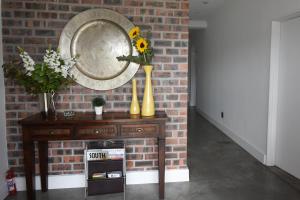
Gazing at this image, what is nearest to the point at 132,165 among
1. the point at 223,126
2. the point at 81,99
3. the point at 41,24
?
the point at 81,99

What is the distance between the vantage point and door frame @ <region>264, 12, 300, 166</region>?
331 centimetres

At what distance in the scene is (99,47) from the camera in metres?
2.71

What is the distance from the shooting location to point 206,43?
21.9 ft

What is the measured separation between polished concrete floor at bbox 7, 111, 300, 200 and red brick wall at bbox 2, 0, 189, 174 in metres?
0.27

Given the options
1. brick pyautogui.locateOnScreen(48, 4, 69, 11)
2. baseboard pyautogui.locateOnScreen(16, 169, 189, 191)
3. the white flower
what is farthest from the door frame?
the white flower

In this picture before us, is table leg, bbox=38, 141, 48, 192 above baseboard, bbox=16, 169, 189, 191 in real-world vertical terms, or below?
above

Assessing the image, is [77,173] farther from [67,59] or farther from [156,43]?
[156,43]

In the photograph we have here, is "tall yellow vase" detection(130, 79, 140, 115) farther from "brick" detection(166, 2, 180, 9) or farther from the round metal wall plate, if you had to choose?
"brick" detection(166, 2, 180, 9)

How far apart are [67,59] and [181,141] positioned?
1601 mm

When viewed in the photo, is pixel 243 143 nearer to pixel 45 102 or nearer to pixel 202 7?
pixel 202 7

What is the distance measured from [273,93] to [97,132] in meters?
2.49

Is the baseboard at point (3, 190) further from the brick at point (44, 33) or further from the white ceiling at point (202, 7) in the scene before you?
the white ceiling at point (202, 7)

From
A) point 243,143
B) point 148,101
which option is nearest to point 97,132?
A: point 148,101

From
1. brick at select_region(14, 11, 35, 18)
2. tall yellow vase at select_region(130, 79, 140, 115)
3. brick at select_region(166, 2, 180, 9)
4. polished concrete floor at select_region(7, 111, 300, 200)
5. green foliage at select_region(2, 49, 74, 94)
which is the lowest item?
polished concrete floor at select_region(7, 111, 300, 200)
